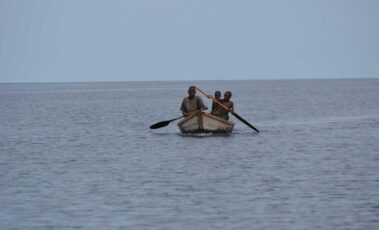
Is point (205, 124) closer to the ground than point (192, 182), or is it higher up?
higher up

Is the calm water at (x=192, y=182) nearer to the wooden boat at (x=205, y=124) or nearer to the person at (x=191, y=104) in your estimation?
the wooden boat at (x=205, y=124)

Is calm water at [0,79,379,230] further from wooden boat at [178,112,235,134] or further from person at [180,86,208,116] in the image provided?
person at [180,86,208,116]

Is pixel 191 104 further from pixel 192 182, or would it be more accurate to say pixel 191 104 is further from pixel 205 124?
pixel 192 182

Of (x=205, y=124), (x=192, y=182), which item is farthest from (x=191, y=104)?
(x=192, y=182)

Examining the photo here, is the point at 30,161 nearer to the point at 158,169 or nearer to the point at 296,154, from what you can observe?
the point at 158,169

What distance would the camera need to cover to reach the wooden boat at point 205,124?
38625mm

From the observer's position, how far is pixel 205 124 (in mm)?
39125

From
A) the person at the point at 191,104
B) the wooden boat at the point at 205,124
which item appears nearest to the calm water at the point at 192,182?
the wooden boat at the point at 205,124

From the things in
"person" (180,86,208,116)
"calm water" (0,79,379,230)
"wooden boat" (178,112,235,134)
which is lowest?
"calm water" (0,79,379,230)

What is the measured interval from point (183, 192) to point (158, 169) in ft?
17.2

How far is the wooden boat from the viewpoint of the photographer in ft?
127

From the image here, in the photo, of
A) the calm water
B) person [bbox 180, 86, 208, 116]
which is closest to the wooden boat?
person [bbox 180, 86, 208, 116]

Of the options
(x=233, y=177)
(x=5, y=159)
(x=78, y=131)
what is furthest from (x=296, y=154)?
(x=78, y=131)

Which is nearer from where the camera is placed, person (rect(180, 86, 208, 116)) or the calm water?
the calm water
